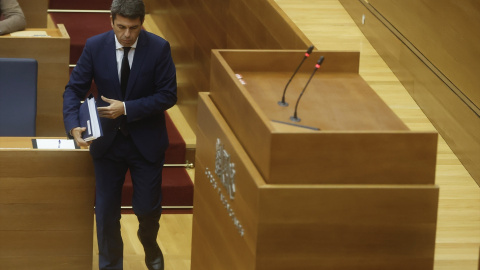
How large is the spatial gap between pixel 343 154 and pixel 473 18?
91 centimetres

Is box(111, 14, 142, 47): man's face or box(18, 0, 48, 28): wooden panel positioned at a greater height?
box(111, 14, 142, 47): man's face

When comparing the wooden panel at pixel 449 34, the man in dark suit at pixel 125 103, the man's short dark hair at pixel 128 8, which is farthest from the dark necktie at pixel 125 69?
the wooden panel at pixel 449 34

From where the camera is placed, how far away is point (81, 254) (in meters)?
2.65

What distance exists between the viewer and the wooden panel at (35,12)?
4094 mm

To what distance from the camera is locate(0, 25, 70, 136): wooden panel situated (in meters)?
3.38

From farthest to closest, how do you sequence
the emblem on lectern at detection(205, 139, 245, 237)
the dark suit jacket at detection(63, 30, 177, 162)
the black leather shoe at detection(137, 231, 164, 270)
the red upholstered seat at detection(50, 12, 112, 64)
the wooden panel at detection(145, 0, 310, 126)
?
1. the red upholstered seat at detection(50, 12, 112, 64)
2. the wooden panel at detection(145, 0, 310, 126)
3. the black leather shoe at detection(137, 231, 164, 270)
4. the dark suit jacket at detection(63, 30, 177, 162)
5. the emblem on lectern at detection(205, 139, 245, 237)

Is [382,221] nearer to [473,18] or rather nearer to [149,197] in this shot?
[473,18]

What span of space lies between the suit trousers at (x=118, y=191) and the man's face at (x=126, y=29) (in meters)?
0.25

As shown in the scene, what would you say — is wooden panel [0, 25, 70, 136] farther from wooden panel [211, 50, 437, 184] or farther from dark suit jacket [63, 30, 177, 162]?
wooden panel [211, 50, 437, 184]

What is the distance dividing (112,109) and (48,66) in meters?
1.08

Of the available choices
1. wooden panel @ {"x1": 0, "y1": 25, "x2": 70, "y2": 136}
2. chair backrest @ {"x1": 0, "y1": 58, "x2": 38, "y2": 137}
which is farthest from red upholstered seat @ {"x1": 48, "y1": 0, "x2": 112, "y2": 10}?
chair backrest @ {"x1": 0, "y1": 58, "x2": 38, "y2": 137}

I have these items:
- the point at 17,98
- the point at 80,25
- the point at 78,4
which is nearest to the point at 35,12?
the point at 80,25

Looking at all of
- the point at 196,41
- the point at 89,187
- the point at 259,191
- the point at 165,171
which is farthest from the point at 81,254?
the point at 196,41

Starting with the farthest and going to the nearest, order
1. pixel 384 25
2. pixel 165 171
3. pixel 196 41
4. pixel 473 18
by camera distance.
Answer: pixel 196 41 → pixel 165 171 → pixel 384 25 → pixel 473 18
